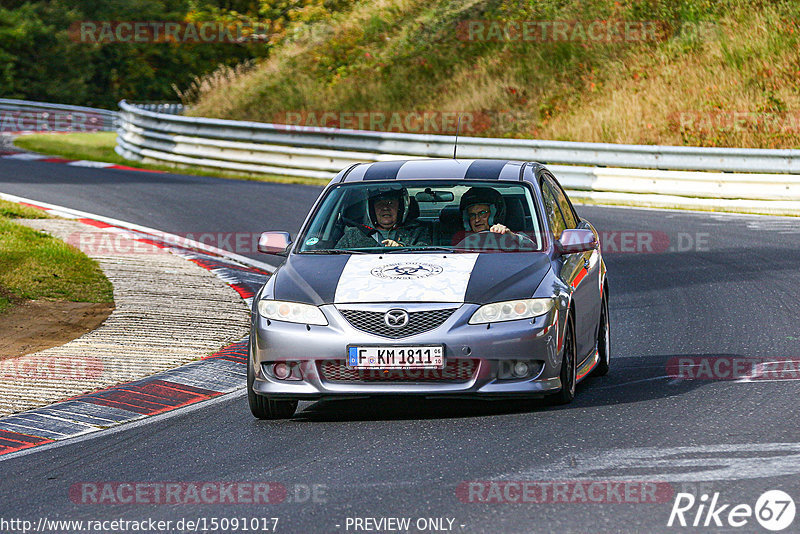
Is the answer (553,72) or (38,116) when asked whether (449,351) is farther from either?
(38,116)

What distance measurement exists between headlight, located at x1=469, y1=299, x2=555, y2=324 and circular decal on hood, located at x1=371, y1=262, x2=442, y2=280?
18.0 inches

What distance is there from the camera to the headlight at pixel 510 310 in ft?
25.1

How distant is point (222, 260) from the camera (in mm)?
15617

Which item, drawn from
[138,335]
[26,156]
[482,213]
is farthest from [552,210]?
[26,156]

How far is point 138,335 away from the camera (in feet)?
35.7

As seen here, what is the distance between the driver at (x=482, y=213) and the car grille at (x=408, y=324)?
1.27 metres

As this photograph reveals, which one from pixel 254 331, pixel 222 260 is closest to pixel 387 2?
pixel 222 260

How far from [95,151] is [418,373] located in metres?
26.2

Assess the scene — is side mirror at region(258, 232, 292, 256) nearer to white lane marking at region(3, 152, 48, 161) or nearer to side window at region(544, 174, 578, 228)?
side window at region(544, 174, 578, 228)

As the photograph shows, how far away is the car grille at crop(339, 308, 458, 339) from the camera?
758cm

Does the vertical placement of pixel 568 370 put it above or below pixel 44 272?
above

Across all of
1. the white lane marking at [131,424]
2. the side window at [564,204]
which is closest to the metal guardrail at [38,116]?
the side window at [564,204]

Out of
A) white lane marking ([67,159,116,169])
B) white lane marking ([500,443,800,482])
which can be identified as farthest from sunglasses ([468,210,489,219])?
white lane marking ([67,159,116,169])

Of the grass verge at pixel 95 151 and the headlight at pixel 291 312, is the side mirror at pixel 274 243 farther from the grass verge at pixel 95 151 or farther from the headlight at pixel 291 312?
the grass verge at pixel 95 151
